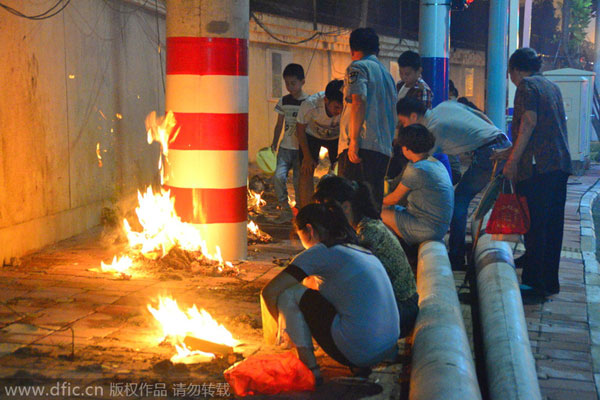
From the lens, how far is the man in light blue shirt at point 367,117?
6.95 metres

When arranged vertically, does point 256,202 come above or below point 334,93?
below

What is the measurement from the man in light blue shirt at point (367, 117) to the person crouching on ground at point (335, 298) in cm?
263

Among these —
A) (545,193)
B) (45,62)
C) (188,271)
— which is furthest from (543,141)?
(45,62)

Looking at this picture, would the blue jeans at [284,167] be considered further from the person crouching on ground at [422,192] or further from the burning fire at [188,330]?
the burning fire at [188,330]

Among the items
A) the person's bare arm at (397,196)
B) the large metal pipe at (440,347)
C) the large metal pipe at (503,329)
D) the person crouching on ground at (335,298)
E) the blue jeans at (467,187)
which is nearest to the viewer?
the large metal pipe at (440,347)

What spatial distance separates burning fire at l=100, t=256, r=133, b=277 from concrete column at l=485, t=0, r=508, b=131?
29.0ft

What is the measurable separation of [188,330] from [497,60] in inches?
418

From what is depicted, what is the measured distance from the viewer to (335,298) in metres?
4.36

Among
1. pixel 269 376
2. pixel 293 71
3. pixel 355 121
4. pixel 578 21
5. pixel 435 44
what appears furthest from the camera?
pixel 578 21

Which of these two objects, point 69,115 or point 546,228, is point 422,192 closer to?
point 546,228

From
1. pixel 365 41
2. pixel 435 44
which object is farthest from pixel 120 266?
pixel 435 44

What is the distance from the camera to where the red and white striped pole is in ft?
23.3

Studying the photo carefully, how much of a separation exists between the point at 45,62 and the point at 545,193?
4.88 m

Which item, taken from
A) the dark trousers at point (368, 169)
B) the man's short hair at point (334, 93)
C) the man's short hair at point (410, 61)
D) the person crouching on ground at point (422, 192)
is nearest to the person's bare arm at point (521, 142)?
the person crouching on ground at point (422, 192)
